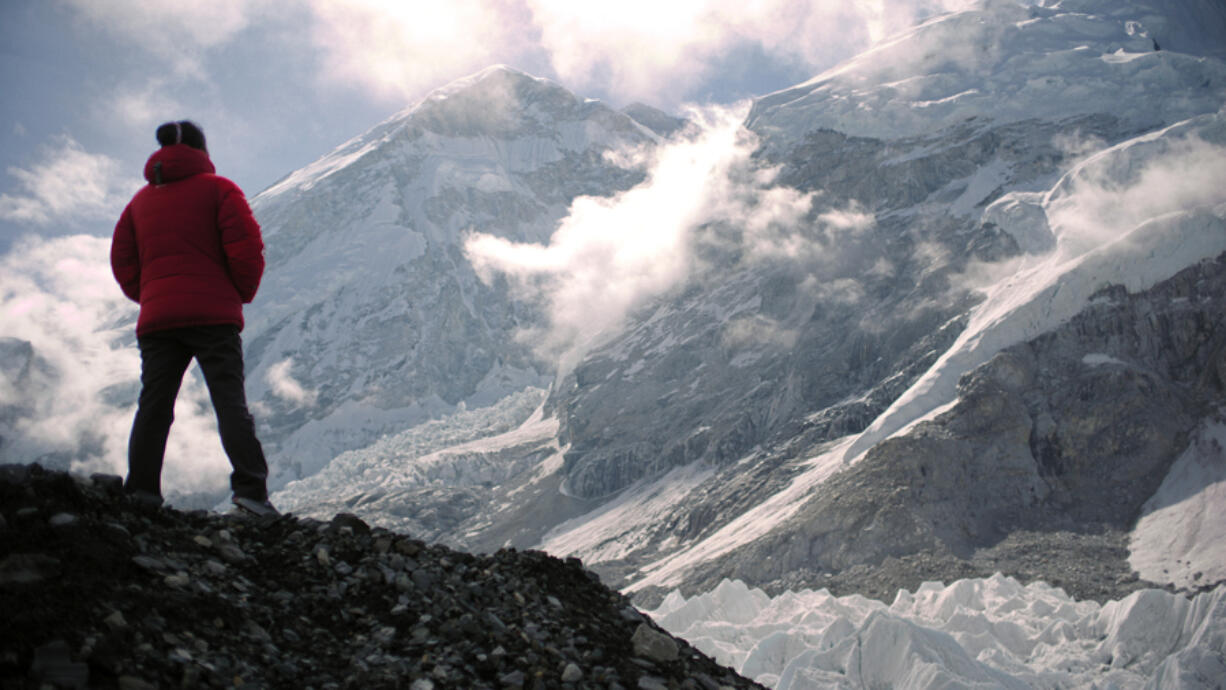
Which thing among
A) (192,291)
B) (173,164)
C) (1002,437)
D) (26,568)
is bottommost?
(1002,437)

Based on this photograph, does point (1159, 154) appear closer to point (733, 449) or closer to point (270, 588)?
point (733, 449)

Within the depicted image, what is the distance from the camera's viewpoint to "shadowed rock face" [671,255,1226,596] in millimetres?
119750

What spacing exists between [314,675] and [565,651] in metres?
2.18

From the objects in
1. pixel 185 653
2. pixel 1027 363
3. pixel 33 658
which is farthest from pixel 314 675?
pixel 1027 363

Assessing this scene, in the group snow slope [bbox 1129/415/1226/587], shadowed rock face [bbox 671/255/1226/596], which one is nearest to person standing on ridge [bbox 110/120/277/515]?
shadowed rock face [bbox 671/255/1226/596]

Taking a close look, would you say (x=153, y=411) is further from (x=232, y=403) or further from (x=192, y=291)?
(x=192, y=291)

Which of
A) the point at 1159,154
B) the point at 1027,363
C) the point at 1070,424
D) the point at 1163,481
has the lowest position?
the point at 1163,481

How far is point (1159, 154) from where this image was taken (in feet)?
566

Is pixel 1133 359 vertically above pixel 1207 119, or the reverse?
pixel 1207 119

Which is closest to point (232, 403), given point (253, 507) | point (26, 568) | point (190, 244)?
point (253, 507)

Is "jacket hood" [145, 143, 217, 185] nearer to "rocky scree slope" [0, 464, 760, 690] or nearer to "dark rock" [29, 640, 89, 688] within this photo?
"rocky scree slope" [0, 464, 760, 690]

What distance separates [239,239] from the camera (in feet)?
31.5

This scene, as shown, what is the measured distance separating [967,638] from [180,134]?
241 feet

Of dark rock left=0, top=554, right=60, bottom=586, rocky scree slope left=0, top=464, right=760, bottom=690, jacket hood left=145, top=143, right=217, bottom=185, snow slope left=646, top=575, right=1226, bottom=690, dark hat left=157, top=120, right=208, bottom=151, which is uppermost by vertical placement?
dark hat left=157, top=120, right=208, bottom=151
